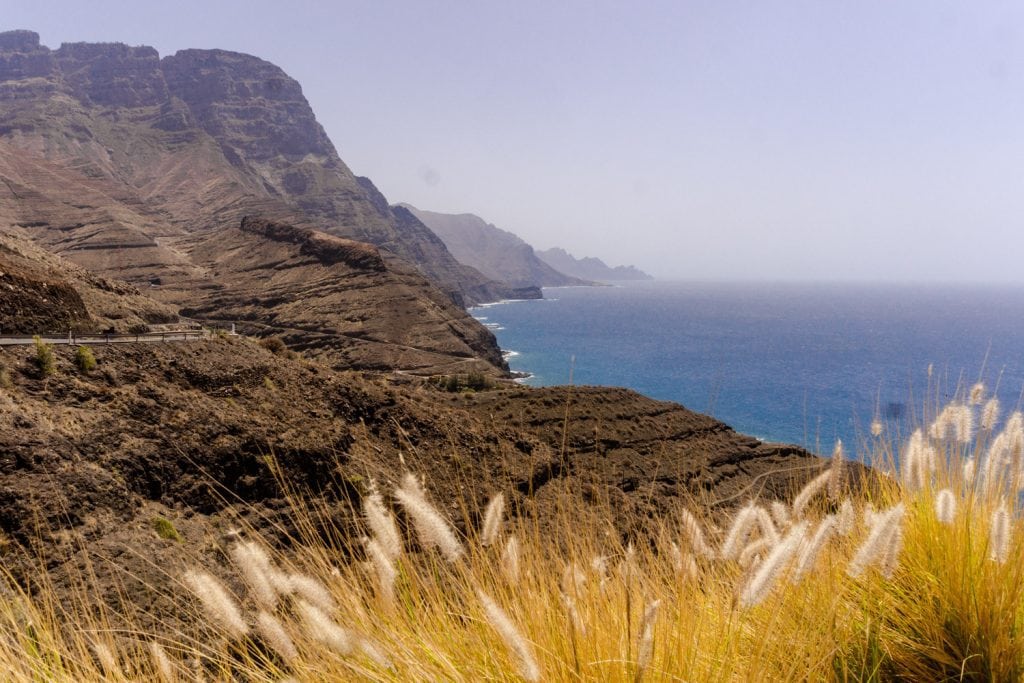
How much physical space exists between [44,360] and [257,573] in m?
15.5

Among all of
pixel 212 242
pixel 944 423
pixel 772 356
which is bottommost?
pixel 772 356

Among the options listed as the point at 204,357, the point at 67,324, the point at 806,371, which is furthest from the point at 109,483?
the point at 806,371

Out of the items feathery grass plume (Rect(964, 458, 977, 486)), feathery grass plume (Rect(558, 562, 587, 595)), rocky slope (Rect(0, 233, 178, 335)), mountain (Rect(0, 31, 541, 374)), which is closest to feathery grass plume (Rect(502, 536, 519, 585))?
feathery grass plume (Rect(558, 562, 587, 595))

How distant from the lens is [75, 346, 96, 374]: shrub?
14523mm

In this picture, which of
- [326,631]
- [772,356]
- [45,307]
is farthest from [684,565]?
[772,356]

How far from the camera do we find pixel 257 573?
210cm

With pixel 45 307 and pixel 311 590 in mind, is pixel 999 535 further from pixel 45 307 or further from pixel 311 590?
pixel 45 307

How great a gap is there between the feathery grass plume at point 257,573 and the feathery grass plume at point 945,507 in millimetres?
2566

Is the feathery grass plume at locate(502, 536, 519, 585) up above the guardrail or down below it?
above

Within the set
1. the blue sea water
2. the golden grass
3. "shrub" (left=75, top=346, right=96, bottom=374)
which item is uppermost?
the golden grass

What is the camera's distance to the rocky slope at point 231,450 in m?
10.1

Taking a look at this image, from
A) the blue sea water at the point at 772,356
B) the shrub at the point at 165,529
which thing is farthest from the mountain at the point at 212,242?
the blue sea water at the point at 772,356

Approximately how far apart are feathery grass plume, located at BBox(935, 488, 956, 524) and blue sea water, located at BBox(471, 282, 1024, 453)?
1.51 metres

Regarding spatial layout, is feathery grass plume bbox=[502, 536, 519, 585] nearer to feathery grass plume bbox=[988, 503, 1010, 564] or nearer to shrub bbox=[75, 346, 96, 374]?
feathery grass plume bbox=[988, 503, 1010, 564]
